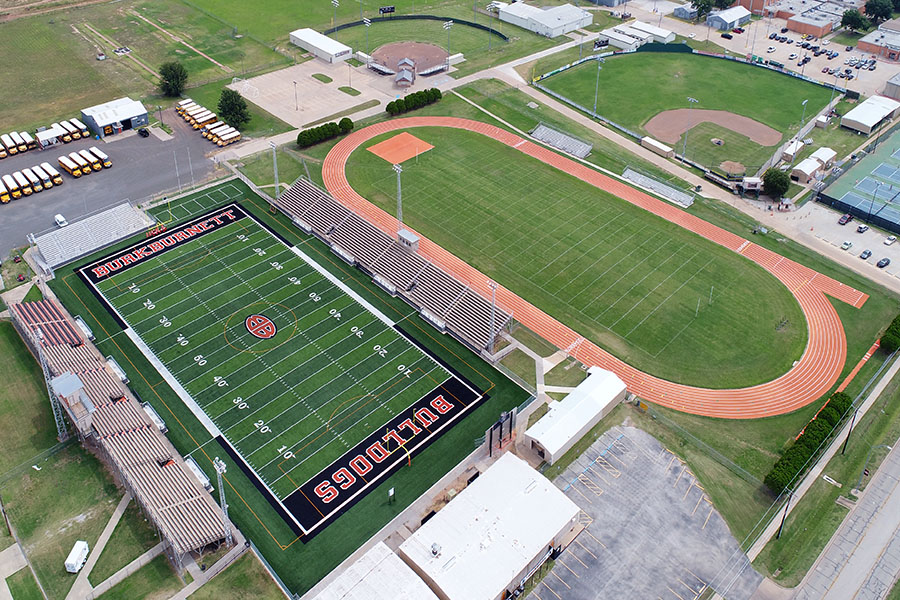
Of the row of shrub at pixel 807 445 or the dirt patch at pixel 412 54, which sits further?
the dirt patch at pixel 412 54

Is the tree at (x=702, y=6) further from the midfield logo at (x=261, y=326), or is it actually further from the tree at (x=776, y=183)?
the midfield logo at (x=261, y=326)

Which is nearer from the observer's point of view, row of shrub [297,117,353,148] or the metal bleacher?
the metal bleacher

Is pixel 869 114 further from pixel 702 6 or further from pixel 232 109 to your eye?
pixel 232 109

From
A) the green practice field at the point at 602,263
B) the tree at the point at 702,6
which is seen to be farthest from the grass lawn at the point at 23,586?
the tree at the point at 702,6

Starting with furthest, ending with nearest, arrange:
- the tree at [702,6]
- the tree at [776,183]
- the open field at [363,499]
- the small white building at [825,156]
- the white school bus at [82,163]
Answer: the tree at [702,6], the small white building at [825,156], the white school bus at [82,163], the tree at [776,183], the open field at [363,499]

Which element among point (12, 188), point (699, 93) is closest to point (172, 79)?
point (12, 188)

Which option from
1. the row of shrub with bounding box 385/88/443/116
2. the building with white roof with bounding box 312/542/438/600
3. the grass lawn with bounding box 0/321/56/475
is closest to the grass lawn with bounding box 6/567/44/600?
the grass lawn with bounding box 0/321/56/475

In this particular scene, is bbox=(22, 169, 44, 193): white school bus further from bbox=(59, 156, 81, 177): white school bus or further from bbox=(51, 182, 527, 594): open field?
bbox=(51, 182, 527, 594): open field
